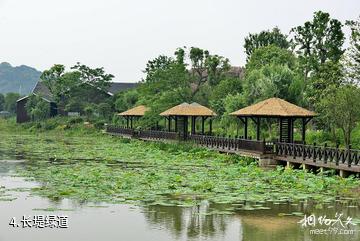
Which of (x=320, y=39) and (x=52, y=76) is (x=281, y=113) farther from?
(x=52, y=76)

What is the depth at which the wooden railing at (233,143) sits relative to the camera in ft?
96.4

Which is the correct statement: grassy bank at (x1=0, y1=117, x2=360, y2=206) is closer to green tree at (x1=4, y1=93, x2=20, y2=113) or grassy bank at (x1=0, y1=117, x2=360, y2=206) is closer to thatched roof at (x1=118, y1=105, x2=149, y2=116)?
thatched roof at (x1=118, y1=105, x2=149, y2=116)

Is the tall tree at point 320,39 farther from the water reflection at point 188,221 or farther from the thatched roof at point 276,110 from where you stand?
the water reflection at point 188,221

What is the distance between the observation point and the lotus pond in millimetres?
14711

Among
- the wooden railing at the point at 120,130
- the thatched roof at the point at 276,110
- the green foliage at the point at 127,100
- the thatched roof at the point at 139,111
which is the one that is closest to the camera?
the thatched roof at the point at 276,110

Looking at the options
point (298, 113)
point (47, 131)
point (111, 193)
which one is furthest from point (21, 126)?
point (111, 193)

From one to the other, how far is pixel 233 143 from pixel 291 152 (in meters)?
A: 5.75

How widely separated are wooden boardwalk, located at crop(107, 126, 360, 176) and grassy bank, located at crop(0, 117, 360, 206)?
0.54 meters

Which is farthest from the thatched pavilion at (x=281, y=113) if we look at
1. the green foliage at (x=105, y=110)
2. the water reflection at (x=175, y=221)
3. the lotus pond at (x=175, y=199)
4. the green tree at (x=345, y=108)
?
the green foliage at (x=105, y=110)

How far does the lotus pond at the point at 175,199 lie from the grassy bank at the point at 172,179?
0.03 m

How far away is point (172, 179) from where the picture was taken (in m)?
23.0

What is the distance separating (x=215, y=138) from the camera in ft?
117

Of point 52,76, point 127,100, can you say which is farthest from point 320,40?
point 52,76

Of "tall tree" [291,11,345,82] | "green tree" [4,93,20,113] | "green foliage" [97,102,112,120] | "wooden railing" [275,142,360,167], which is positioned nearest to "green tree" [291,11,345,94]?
"tall tree" [291,11,345,82]
